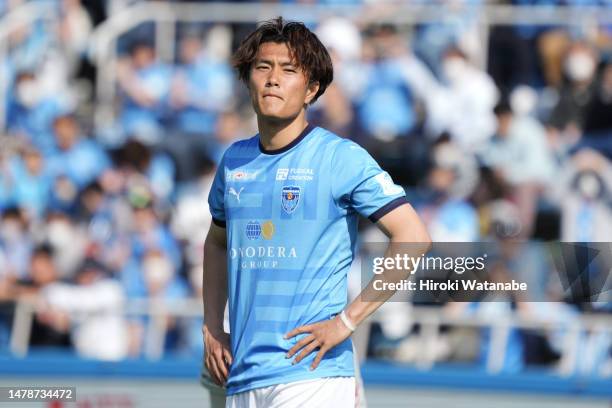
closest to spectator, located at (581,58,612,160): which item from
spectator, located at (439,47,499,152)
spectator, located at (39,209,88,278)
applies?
spectator, located at (439,47,499,152)

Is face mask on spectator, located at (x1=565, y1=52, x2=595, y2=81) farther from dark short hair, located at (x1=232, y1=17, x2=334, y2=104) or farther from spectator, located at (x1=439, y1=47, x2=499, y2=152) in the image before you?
dark short hair, located at (x1=232, y1=17, x2=334, y2=104)

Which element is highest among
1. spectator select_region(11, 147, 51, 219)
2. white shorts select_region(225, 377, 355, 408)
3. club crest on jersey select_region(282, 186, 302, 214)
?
spectator select_region(11, 147, 51, 219)

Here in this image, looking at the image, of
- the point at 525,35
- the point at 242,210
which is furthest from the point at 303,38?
the point at 525,35

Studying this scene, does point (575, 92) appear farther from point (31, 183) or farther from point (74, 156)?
point (31, 183)

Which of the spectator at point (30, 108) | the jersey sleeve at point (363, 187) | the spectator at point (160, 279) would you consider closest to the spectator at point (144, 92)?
the spectator at point (30, 108)

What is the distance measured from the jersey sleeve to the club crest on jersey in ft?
0.44

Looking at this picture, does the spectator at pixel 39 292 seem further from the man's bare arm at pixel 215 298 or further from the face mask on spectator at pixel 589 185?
the man's bare arm at pixel 215 298

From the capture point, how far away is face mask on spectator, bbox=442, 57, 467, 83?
11805 millimetres

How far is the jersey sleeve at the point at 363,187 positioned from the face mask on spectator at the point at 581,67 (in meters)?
7.60

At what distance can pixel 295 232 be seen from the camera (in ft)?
15.1

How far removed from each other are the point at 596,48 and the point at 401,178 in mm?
2296

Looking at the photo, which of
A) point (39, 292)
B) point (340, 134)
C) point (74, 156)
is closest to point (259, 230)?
point (39, 292)

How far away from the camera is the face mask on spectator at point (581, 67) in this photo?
1175cm

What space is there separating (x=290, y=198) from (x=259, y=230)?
17cm
